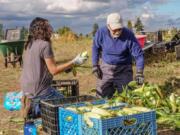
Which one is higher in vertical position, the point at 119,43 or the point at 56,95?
the point at 119,43

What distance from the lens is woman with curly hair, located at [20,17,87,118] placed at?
4.81 m

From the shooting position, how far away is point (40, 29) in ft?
16.0

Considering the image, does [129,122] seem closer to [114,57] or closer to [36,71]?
[36,71]

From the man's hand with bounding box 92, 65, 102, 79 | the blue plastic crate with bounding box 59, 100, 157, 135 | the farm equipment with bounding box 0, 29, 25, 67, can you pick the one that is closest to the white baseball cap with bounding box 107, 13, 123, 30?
the man's hand with bounding box 92, 65, 102, 79

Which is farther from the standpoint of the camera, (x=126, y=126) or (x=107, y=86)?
(x=107, y=86)

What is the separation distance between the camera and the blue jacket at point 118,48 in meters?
6.21

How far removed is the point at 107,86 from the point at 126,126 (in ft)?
10.0

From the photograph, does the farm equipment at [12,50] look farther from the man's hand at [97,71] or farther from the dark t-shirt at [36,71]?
the dark t-shirt at [36,71]

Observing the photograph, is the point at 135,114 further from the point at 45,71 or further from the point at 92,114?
the point at 45,71

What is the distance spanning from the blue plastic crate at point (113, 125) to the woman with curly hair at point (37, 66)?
1044 mm

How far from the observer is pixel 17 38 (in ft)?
58.5

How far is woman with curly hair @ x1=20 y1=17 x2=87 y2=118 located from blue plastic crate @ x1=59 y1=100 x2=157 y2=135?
104 centimetres

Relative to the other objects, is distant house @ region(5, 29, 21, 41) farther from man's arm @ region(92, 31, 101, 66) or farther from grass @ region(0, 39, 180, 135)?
man's arm @ region(92, 31, 101, 66)

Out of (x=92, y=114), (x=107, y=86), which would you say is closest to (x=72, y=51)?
(x=107, y=86)
